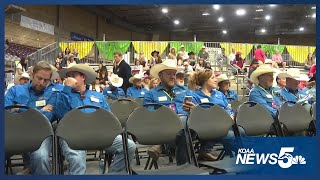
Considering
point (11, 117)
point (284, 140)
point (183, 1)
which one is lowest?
point (284, 140)

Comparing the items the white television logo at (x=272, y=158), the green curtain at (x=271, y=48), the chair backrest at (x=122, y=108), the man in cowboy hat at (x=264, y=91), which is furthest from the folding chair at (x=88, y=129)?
the green curtain at (x=271, y=48)

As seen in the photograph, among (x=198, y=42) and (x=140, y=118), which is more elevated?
(x=198, y=42)

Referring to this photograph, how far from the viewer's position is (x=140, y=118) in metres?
2.61

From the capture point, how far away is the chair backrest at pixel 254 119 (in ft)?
9.49

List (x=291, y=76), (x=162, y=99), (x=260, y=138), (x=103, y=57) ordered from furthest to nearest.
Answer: (x=103, y=57)
(x=291, y=76)
(x=162, y=99)
(x=260, y=138)

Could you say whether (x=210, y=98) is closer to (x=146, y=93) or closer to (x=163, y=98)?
(x=163, y=98)

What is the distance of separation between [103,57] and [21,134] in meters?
5.00

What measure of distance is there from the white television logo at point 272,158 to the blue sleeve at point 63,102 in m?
1.48

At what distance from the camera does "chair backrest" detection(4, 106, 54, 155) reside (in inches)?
92.5

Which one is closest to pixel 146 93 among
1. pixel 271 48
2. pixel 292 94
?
pixel 292 94

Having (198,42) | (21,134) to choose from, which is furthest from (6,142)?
(198,42)

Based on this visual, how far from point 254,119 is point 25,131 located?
1722 millimetres

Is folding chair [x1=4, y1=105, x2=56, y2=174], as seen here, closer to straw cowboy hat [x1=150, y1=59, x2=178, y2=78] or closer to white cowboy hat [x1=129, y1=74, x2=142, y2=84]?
straw cowboy hat [x1=150, y1=59, x2=178, y2=78]

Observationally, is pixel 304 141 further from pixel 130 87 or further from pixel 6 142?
pixel 130 87
